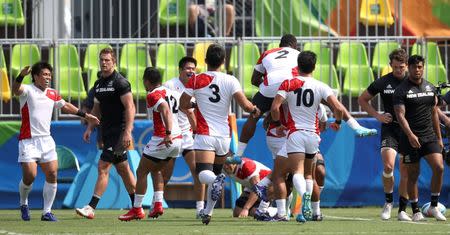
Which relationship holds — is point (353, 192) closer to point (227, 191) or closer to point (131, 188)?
point (227, 191)

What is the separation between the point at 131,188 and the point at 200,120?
2.13 meters

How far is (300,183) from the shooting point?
15.0 m

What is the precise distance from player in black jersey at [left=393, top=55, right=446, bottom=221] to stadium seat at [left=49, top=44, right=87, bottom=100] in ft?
22.4

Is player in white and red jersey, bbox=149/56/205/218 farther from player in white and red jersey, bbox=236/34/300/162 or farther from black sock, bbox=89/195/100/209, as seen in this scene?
player in white and red jersey, bbox=236/34/300/162

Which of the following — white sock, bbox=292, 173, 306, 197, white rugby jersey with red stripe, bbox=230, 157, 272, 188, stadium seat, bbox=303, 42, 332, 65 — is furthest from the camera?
stadium seat, bbox=303, 42, 332, 65

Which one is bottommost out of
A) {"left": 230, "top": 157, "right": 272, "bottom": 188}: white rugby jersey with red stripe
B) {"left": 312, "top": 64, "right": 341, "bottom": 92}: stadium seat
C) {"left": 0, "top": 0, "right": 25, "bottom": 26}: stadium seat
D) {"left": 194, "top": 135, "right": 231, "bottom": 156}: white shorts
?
{"left": 230, "top": 157, "right": 272, "bottom": 188}: white rugby jersey with red stripe

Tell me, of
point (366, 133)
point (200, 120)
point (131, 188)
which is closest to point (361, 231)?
point (366, 133)

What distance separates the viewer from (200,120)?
15.6 meters

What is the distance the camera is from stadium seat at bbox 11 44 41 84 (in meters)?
22.0

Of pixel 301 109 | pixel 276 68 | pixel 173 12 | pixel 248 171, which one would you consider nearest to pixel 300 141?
pixel 301 109

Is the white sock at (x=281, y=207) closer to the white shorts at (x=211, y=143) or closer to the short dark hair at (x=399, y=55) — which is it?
the white shorts at (x=211, y=143)

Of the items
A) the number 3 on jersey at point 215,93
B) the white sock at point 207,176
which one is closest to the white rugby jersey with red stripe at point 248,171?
the number 3 on jersey at point 215,93

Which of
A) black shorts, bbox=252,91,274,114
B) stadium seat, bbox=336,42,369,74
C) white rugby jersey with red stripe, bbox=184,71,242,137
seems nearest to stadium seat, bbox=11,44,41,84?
stadium seat, bbox=336,42,369,74

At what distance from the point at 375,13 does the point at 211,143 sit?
8.01m
